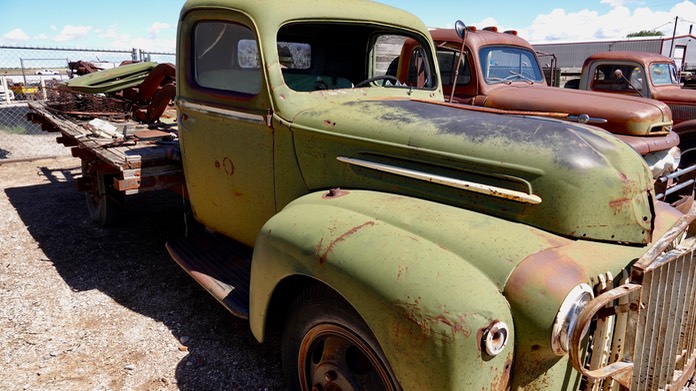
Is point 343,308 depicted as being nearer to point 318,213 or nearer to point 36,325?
point 318,213

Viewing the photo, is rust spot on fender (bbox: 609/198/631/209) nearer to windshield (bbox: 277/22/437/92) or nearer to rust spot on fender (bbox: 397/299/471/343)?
rust spot on fender (bbox: 397/299/471/343)

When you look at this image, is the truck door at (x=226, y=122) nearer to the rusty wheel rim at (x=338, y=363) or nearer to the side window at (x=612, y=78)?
the rusty wheel rim at (x=338, y=363)

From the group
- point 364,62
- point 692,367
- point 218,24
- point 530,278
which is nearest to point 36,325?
point 218,24

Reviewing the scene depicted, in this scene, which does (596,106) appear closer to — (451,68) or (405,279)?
(451,68)

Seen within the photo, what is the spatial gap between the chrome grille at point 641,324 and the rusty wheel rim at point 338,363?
71 cm

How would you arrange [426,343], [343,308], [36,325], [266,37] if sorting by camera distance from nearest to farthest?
[426,343], [343,308], [266,37], [36,325]

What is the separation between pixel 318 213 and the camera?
2254mm

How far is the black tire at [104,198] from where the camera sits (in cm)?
492

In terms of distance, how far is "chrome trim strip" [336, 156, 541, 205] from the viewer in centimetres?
204

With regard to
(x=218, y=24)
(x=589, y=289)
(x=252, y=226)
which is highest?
(x=218, y=24)

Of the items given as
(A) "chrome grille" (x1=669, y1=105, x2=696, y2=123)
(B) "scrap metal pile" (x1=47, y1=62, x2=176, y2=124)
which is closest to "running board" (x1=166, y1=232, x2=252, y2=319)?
(B) "scrap metal pile" (x1=47, y1=62, x2=176, y2=124)

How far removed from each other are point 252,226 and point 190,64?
1.14 m

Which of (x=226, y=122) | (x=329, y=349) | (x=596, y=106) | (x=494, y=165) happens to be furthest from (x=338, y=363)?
(x=596, y=106)

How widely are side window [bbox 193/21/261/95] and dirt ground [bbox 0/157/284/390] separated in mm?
1556
